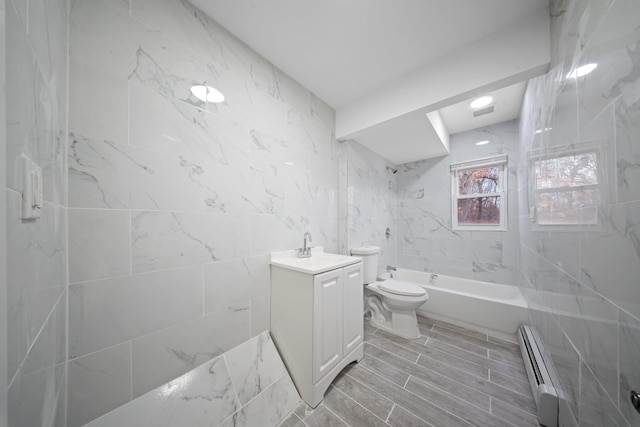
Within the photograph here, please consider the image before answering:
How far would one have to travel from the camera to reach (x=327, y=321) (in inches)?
54.9

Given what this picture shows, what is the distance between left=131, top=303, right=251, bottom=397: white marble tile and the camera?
1.00 m

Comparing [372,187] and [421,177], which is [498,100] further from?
[372,187]

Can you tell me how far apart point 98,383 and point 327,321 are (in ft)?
3.78

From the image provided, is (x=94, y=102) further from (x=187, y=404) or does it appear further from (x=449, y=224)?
(x=449, y=224)

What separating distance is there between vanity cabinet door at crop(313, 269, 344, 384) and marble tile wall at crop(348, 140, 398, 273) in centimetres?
83

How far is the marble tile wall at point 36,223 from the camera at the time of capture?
39cm

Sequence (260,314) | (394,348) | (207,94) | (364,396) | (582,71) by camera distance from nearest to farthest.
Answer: (582,71) < (207,94) < (364,396) < (260,314) < (394,348)

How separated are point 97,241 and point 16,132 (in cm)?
67

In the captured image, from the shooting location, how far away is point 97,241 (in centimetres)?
90

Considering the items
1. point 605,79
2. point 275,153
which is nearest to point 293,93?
point 275,153

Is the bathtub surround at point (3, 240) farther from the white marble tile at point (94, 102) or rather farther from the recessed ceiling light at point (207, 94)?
the recessed ceiling light at point (207, 94)

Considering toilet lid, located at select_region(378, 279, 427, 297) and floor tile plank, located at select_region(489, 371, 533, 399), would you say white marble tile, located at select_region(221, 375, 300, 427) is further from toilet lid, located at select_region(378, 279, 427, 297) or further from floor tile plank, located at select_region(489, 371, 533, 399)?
floor tile plank, located at select_region(489, 371, 533, 399)

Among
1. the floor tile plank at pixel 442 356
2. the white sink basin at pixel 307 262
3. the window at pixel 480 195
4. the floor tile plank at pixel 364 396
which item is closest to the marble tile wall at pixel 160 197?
the white sink basin at pixel 307 262

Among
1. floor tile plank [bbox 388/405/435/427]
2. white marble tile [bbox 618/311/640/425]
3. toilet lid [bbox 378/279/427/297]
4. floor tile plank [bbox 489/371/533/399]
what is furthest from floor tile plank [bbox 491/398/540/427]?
white marble tile [bbox 618/311/640/425]
